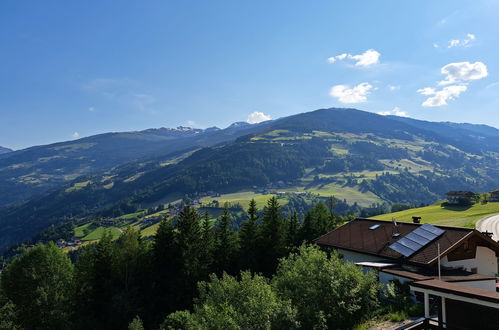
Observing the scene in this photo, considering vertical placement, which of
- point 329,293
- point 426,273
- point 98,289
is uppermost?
point 329,293

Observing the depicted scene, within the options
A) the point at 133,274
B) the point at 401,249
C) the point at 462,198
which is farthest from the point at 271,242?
the point at 462,198

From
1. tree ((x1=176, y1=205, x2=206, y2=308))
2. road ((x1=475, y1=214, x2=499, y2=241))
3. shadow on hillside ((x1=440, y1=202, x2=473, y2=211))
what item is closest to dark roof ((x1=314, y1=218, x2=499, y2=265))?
tree ((x1=176, y1=205, x2=206, y2=308))

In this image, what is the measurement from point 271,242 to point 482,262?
2810 cm

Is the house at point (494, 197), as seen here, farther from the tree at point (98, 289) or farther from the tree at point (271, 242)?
the tree at point (98, 289)

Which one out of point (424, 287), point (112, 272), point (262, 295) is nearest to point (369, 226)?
point (262, 295)

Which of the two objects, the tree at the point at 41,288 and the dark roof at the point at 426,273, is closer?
the dark roof at the point at 426,273

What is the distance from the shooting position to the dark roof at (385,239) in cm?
2986

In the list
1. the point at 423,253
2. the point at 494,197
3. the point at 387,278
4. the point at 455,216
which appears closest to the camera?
the point at 387,278

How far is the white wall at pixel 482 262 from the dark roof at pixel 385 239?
86cm

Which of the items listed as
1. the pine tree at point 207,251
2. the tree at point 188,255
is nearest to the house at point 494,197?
the pine tree at point 207,251

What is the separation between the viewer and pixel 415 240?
32406 mm

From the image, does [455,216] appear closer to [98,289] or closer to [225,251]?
[225,251]

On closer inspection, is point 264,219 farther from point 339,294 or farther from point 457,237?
point 339,294

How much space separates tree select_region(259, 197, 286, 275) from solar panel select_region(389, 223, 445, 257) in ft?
72.9
